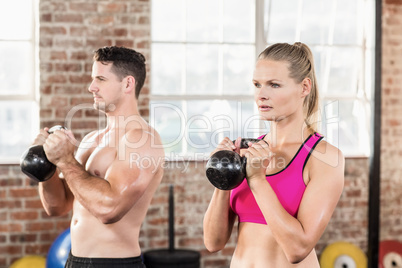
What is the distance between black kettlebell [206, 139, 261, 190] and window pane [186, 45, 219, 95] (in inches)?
115

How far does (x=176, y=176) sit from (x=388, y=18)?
2542 millimetres

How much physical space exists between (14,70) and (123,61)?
230 cm

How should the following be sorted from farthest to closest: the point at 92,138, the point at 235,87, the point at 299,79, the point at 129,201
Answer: the point at 235,87 < the point at 92,138 < the point at 129,201 < the point at 299,79

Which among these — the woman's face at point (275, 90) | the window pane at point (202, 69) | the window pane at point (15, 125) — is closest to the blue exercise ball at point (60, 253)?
the window pane at point (15, 125)

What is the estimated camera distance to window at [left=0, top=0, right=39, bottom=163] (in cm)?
432

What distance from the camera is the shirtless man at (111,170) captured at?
2131mm

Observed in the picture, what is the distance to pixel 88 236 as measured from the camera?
2221 mm

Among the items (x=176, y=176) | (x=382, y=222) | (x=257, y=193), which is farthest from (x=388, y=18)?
(x=257, y=193)

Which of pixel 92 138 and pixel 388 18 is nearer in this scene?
pixel 92 138

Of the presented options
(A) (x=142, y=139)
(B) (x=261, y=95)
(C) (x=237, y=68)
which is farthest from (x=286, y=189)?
(C) (x=237, y=68)

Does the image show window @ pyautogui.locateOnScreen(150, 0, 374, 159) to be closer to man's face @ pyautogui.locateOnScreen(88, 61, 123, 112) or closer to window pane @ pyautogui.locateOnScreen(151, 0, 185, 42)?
window pane @ pyautogui.locateOnScreen(151, 0, 185, 42)

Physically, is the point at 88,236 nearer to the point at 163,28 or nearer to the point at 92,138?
the point at 92,138

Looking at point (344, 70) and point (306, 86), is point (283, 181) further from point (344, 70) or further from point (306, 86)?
point (344, 70)

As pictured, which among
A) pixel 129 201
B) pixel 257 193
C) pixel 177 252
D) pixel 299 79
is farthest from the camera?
pixel 177 252
